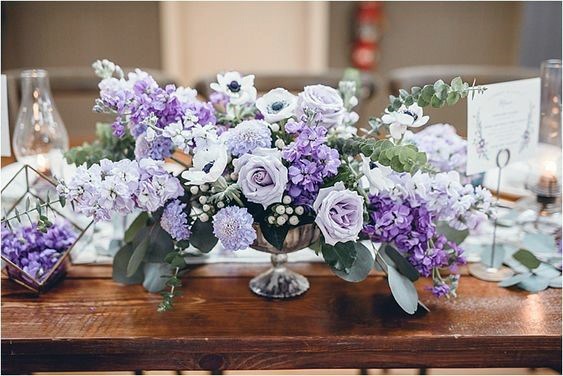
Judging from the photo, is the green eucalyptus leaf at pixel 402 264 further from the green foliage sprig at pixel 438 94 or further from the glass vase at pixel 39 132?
the glass vase at pixel 39 132

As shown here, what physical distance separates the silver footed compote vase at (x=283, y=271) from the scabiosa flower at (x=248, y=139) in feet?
0.39

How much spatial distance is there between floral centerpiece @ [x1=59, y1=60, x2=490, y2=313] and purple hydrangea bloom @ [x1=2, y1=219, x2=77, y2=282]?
108 millimetres

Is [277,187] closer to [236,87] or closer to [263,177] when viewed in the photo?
[263,177]

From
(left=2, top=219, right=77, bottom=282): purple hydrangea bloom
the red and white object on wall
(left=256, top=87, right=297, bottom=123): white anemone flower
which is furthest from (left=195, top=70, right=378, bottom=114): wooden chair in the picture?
the red and white object on wall

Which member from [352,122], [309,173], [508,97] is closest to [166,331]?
[309,173]

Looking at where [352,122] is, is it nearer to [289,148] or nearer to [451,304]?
[289,148]

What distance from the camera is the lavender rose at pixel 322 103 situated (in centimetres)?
89

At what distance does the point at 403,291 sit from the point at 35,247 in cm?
60

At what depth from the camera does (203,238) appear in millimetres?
938

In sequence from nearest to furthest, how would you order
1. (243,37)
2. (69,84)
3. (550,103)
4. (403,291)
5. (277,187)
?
(277,187)
(403,291)
(550,103)
(69,84)
(243,37)

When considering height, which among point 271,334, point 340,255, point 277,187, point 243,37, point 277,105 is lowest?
point 271,334

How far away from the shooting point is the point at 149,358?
903 millimetres

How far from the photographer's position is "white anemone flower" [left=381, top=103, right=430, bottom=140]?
89 cm

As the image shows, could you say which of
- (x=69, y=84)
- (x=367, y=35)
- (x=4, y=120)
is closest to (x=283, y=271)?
(x=4, y=120)
